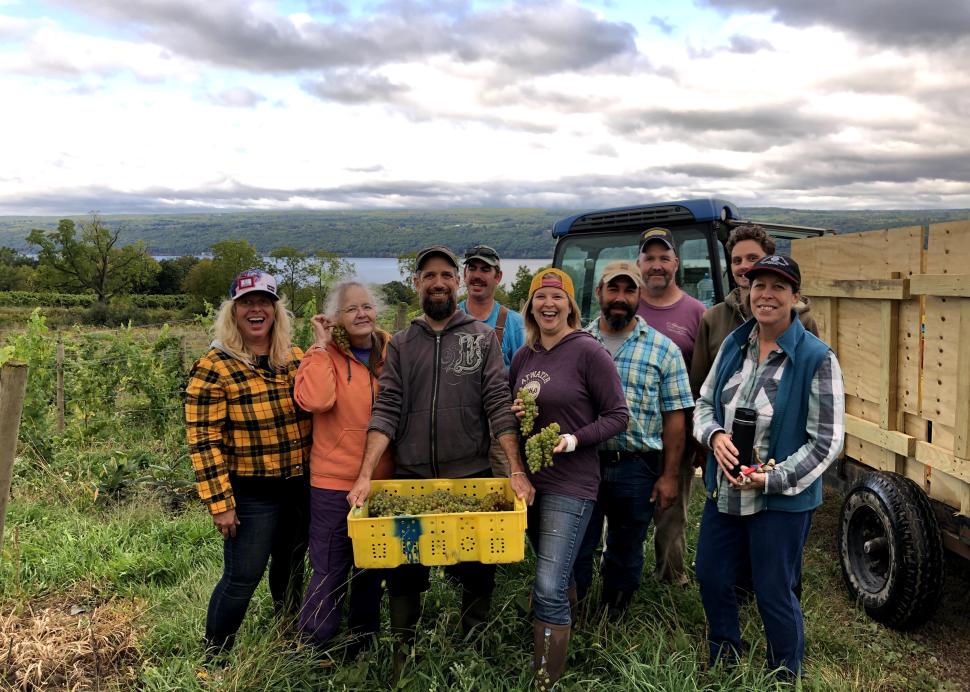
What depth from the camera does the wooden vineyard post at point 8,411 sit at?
2639mm

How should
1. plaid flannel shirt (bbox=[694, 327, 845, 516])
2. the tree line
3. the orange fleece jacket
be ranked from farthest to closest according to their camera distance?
the tree line → the orange fleece jacket → plaid flannel shirt (bbox=[694, 327, 845, 516])

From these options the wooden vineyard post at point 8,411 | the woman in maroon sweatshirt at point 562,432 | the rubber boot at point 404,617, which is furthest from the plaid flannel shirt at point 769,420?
the wooden vineyard post at point 8,411

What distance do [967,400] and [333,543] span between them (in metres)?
2.89

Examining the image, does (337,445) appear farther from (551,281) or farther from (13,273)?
(13,273)

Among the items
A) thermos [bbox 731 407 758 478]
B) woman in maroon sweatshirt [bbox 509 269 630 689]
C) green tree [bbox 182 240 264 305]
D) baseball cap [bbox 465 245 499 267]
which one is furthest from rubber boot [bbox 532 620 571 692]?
green tree [bbox 182 240 264 305]

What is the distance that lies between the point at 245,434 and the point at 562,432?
55.5 inches

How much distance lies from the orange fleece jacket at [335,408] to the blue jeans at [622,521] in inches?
46.3

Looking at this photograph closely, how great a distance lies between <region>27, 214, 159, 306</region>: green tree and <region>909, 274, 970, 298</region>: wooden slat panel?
228 ft

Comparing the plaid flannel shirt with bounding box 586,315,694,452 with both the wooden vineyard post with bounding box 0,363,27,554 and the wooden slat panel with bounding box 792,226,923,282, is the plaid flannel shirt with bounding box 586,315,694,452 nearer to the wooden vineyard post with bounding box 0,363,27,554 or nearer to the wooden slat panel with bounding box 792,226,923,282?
the wooden slat panel with bounding box 792,226,923,282

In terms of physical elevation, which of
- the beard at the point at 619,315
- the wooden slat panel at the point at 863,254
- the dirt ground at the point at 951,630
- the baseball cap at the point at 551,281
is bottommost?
the dirt ground at the point at 951,630

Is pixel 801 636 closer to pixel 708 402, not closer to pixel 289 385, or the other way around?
pixel 708 402

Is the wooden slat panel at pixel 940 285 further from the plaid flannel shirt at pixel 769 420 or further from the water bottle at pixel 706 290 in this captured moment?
the water bottle at pixel 706 290

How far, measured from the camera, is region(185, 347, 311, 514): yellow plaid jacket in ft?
9.64

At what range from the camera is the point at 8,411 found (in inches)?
106
